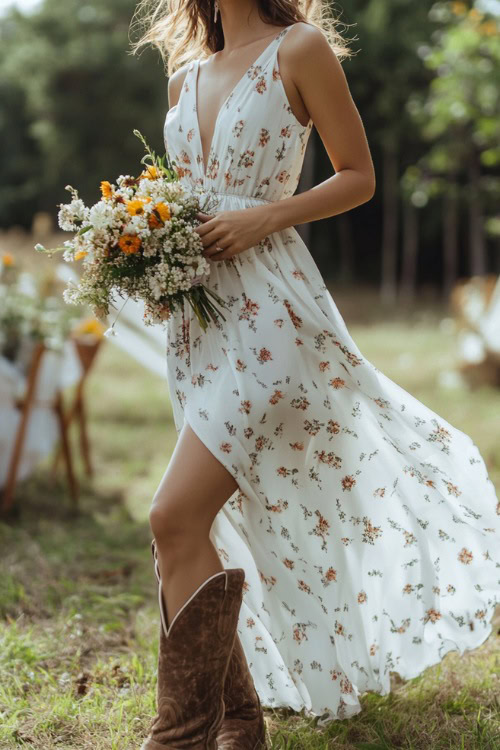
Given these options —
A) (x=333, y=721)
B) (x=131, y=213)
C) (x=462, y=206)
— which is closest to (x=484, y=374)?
(x=333, y=721)

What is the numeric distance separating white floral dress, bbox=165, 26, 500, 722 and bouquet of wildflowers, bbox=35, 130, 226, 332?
0.63ft

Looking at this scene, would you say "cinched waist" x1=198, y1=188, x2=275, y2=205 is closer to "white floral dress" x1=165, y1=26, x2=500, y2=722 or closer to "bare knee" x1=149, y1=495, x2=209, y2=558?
"white floral dress" x1=165, y1=26, x2=500, y2=722

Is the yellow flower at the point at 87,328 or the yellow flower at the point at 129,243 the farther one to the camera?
the yellow flower at the point at 87,328

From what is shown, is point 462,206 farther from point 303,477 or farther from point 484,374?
point 303,477

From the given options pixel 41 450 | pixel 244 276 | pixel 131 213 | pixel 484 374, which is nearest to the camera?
pixel 131 213

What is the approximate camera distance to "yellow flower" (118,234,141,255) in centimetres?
195

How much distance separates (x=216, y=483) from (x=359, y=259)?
65.5ft

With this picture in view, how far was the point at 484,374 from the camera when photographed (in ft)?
26.4

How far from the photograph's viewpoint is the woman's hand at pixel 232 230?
80.7 inches

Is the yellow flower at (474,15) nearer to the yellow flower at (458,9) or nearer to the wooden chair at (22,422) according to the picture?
the yellow flower at (458,9)

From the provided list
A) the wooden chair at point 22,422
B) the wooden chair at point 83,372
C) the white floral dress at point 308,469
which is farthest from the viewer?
the wooden chair at point 83,372

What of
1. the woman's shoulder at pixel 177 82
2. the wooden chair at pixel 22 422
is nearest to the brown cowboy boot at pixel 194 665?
the woman's shoulder at pixel 177 82

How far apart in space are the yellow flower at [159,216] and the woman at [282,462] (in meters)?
Result: 0.11

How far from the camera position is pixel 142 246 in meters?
1.98
